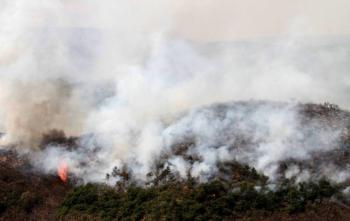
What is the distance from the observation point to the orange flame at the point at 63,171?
4984 cm

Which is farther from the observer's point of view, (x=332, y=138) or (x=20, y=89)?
(x=20, y=89)

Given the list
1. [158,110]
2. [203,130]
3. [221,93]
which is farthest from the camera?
[221,93]

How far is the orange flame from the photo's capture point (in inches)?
1962

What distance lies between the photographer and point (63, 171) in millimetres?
50688

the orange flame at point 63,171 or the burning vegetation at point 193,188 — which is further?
the orange flame at point 63,171

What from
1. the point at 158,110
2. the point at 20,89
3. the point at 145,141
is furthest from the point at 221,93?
the point at 20,89

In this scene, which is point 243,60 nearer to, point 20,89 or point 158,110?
point 158,110

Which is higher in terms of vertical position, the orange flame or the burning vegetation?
the orange flame

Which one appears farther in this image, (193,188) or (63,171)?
(63,171)

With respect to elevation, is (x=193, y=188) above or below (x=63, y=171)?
below

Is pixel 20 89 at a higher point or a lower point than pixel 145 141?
higher

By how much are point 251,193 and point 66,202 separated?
1509cm

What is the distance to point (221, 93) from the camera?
197 feet

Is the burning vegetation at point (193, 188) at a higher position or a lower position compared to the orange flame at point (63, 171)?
lower
